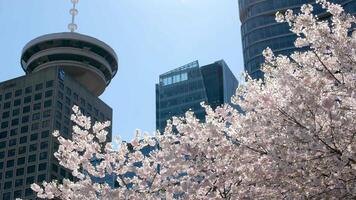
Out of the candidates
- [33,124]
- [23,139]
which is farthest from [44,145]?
[33,124]

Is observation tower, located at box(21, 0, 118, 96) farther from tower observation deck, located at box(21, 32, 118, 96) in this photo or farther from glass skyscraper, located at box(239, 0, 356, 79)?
glass skyscraper, located at box(239, 0, 356, 79)

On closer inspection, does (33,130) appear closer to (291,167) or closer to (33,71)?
(33,71)

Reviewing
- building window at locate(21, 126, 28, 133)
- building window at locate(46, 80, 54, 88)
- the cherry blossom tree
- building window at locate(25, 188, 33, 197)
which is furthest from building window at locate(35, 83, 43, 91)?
the cherry blossom tree

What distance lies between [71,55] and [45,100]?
807 inches

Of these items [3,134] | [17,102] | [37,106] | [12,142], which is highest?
[17,102]

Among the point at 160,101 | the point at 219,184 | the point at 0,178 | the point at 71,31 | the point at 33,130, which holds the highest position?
the point at 71,31

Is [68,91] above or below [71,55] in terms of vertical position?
below

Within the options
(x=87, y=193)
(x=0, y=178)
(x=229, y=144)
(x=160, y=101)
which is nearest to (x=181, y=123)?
(x=229, y=144)

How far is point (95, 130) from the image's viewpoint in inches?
652

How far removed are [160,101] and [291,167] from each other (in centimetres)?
14083

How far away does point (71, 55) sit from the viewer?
156 metres

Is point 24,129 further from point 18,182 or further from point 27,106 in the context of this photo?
point 18,182

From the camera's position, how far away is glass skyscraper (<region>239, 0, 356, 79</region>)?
405 feet

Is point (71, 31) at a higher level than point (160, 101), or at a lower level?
higher
